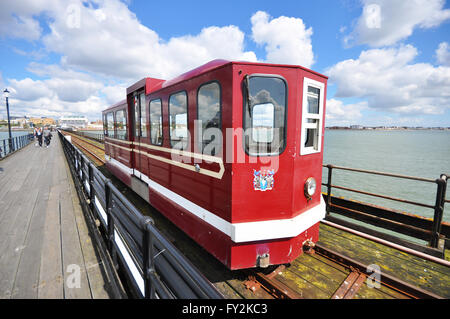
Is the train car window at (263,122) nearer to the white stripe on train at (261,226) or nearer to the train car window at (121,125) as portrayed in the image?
the white stripe on train at (261,226)

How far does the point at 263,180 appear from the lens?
334 cm

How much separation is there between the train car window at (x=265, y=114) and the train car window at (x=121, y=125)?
5720 millimetres

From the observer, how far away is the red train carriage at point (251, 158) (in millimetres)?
3225

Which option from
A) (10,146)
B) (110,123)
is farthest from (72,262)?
(10,146)

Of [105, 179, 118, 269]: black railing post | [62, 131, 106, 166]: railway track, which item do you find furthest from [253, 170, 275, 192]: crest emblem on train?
[62, 131, 106, 166]: railway track

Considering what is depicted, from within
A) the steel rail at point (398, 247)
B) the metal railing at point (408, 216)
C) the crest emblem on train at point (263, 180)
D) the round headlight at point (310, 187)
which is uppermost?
the crest emblem on train at point (263, 180)

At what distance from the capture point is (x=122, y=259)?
2.95m

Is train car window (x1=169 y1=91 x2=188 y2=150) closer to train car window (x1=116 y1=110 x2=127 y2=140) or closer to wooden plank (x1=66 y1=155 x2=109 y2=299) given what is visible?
wooden plank (x1=66 y1=155 x2=109 y2=299)

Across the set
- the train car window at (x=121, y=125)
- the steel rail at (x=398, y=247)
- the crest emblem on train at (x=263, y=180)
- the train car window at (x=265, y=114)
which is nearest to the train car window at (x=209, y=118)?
the train car window at (x=265, y=114)

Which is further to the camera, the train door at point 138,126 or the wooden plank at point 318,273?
the train door at point 138,126
